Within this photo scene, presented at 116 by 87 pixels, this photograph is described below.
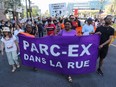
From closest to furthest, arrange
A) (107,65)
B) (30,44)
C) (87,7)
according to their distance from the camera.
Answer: (30,44)
(107,65)
(87,7)

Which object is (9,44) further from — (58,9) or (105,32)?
(58,9)

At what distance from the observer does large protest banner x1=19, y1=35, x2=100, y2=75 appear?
17.6 ft

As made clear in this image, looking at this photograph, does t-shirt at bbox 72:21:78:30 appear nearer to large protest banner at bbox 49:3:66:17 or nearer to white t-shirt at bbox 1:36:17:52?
white t-shirt at bbox 1:36:17:52

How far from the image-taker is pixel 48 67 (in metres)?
5.77

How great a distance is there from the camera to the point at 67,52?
→ 17.7 feet

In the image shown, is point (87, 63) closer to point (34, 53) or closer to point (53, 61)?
point (53, 61)

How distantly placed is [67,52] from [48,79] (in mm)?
1025

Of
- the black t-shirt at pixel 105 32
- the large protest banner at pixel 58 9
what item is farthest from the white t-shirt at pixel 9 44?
the large protest banner at pixel 58 9

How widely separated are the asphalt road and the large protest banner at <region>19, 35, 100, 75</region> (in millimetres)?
308

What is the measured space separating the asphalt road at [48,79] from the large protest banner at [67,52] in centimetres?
31

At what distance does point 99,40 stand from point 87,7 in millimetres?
142576

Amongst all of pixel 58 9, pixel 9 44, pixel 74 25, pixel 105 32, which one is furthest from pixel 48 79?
pixel 58 9

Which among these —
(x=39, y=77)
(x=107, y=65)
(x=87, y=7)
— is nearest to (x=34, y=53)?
(x=39, y=77)

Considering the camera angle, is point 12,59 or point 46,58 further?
point 12,59
